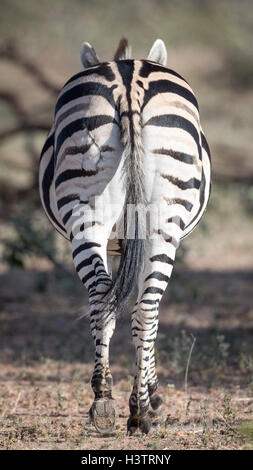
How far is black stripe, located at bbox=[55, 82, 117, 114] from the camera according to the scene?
13.2ft

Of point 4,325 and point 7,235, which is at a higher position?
point 7,235

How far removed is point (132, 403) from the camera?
4188mm

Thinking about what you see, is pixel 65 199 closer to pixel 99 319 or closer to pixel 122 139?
pixel 122 139

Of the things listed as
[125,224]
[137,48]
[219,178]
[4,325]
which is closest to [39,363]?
[4,325]

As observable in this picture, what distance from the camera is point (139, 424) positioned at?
415 cm

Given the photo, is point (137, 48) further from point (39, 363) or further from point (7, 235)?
point (39, 363)

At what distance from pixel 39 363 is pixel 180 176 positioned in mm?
3016

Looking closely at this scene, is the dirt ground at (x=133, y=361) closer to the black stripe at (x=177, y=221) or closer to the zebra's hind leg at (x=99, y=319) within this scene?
the zebra's hind leg at (x=99, y=319)

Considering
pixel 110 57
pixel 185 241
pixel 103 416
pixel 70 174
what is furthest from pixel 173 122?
pixel 110 57

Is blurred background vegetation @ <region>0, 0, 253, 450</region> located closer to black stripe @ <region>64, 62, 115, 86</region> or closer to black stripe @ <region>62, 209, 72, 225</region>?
black stripe @ <region>62, 209, 72, 225</region>

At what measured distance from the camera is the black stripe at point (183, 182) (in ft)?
13.0

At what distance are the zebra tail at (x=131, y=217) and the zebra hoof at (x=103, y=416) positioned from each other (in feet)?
1.82

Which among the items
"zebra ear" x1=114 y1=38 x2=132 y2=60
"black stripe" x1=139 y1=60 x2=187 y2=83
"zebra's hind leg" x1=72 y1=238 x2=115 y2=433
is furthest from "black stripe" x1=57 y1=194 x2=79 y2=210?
"zebra ear" x1=114 y1=38 x2=132 y2=60
